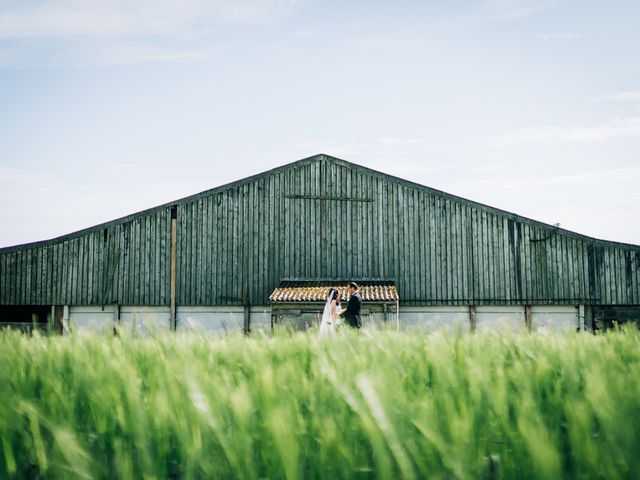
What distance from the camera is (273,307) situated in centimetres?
2098

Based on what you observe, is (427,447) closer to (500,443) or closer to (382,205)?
(500,443)

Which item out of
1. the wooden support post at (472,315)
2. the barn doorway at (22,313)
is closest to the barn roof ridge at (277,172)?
the barn doorway at (22,313)

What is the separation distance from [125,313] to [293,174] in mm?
8418

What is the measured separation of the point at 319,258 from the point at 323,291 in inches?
69.2

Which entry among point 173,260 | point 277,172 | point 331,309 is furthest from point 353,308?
point 173,260

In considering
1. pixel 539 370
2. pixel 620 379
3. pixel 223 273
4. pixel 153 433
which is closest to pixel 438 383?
pixel 539 370

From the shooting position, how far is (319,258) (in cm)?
2239

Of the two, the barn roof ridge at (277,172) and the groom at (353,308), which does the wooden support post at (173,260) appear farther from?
the groom at (353,308)

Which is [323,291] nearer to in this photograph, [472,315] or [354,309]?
[472,315]

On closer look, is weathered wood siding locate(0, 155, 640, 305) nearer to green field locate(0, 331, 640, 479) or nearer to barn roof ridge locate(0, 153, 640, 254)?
barn roof ridge locate(0, 153, 640, 254)

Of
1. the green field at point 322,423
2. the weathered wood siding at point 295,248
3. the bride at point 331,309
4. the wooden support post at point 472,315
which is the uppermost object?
the weathered wood siding at point 295,248

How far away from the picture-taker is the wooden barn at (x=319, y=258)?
2166cm

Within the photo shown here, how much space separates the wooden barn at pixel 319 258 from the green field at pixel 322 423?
19.3 m

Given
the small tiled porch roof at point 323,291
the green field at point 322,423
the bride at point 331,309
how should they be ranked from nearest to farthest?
the green field at point 322,423 < the bride at point 331,309 < the small tiled porch roof at point 323,291
